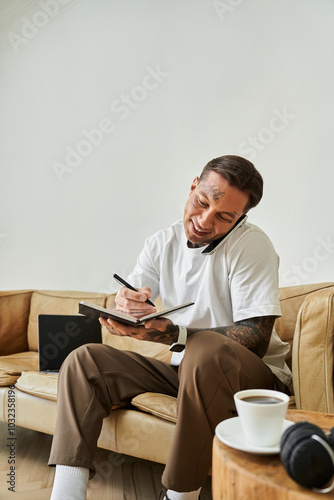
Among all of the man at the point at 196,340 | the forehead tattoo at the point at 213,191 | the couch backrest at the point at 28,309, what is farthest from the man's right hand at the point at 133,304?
the couch backrest at the point at 28,309

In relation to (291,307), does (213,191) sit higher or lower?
higher

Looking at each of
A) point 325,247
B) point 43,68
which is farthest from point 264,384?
point 43,68

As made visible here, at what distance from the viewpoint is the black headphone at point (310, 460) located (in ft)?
1.89

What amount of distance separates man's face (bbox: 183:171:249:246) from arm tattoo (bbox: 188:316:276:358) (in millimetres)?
323

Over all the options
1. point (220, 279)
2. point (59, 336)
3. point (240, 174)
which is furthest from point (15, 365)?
point (240, 174)

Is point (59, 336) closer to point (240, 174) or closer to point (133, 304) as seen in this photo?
point (133, 304)

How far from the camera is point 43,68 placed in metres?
3.09

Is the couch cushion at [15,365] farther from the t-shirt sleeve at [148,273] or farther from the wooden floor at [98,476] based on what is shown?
the t-shirt sleeve at [148,273]

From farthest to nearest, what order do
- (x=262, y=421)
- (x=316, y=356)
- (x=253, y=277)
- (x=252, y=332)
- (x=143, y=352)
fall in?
(x=143, y=352), (x=253, y=277), (x=252, y=332), (x=316, y=356), (x=262, y=421)

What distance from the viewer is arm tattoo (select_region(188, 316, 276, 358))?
53.0 inches

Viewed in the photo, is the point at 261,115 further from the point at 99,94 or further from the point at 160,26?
the point at 99,94

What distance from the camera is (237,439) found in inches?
28.4

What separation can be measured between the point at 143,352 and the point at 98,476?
0.60 m

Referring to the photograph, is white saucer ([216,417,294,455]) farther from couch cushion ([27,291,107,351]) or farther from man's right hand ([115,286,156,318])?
couch cushion ([27,291,107,351])
